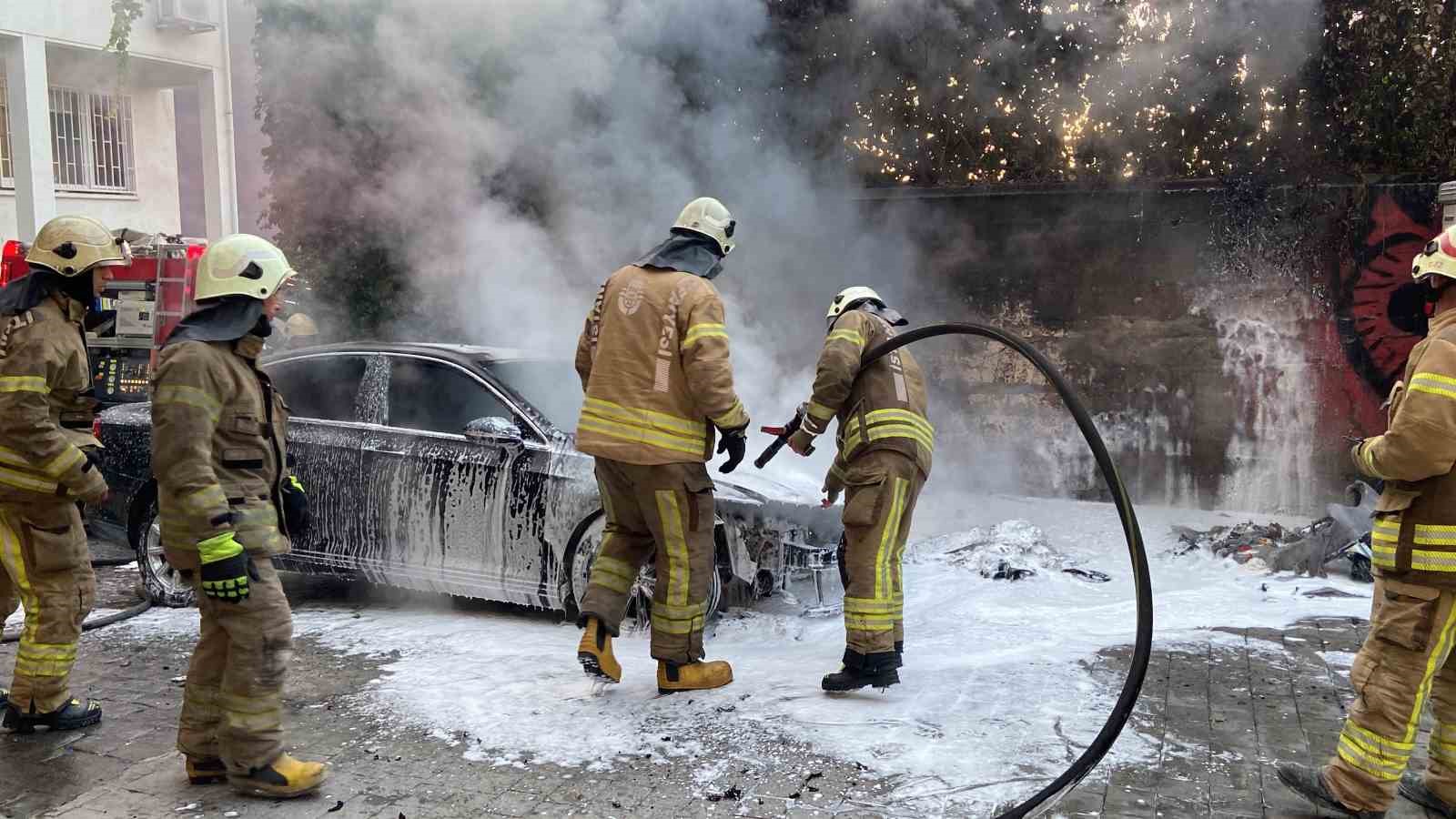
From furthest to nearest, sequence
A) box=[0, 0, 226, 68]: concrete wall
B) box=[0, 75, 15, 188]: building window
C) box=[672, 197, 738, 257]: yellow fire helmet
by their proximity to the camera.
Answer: box=[0, 75, 15, 188]: building window, box=[0, 0, 226, 68]: concrete wall, box=[672, 197, 738, 257]: yellow fire helmet

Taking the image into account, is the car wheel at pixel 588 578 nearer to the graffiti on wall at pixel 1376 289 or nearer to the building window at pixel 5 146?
the graffiti on wall at pixel 1376 289

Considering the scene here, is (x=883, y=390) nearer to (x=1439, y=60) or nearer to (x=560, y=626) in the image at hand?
(x=560, y=626)

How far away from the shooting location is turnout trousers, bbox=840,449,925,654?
15.5 feet

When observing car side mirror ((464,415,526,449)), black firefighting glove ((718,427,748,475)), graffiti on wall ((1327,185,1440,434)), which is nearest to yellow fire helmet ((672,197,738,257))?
black firefighting glove ((718,427,748,475))

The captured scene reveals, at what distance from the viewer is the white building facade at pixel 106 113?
13320 mm

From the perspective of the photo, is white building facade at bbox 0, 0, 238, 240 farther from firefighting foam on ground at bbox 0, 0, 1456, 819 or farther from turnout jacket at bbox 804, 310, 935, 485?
turnout jacket at bbox 804, 310, 935, 485

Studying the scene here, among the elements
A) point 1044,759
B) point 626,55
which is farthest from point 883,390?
point 626,55

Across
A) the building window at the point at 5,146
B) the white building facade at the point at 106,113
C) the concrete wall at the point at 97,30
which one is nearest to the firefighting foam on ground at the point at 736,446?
the white building facade at the point at 106,113

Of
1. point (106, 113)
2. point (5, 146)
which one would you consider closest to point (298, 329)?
point (5, 146)

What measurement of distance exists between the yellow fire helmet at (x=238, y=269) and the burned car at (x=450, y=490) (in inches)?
81.4

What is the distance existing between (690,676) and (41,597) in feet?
8.27

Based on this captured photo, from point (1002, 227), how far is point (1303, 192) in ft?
7.15

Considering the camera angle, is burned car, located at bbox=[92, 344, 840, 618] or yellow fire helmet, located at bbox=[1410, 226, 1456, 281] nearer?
yellow fire helmet, located at bbox=[1410, 226, 1456, 281]

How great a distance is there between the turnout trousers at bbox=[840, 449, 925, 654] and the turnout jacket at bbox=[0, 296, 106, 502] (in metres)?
2.98
